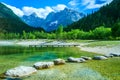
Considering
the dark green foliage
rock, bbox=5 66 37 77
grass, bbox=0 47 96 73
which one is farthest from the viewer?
the dark green foliage

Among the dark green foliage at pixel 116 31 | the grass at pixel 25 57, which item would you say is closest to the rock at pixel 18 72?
the grass at pixel 25 57

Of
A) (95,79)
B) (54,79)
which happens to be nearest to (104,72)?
(95,79)

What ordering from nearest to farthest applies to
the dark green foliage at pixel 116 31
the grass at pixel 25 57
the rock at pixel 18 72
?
1. the rock at pixel 18 72
2. the grass at pixel 25 57
3. the dark green foliage at pixel 116 31

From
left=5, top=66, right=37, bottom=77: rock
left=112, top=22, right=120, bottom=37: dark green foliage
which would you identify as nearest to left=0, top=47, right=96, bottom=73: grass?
left=5, top=66, right=37, bottom=77: rock

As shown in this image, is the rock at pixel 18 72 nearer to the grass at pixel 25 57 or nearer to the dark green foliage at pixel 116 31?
the grass at pixel 25 57

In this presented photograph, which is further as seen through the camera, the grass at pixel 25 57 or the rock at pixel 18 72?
the grass at pixel 25 57

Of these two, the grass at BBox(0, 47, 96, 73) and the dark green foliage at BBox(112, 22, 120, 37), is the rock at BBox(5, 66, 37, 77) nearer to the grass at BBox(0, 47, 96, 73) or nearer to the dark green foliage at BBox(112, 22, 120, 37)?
the grass at BBox(0, 47, 96, 73)

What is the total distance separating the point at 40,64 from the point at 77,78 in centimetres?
1116

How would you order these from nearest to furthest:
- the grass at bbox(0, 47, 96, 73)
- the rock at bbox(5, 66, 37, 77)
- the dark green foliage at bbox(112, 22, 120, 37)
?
the rock at bbox(5, 66, 37, 77), the grass at bbox(0, 47, 96, 73), the dark green foliage at bbox(112, 22, 120, 37)

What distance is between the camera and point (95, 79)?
2827 cm

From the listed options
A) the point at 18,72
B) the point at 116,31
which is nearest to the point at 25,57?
the point at 18,72

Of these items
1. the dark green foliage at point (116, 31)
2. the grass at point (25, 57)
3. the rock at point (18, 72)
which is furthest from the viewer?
the dark green foliage at point (116, 31)

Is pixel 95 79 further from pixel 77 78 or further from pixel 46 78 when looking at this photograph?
pixel 46 78

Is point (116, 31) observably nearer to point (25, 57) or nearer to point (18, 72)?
point (25, 57)
